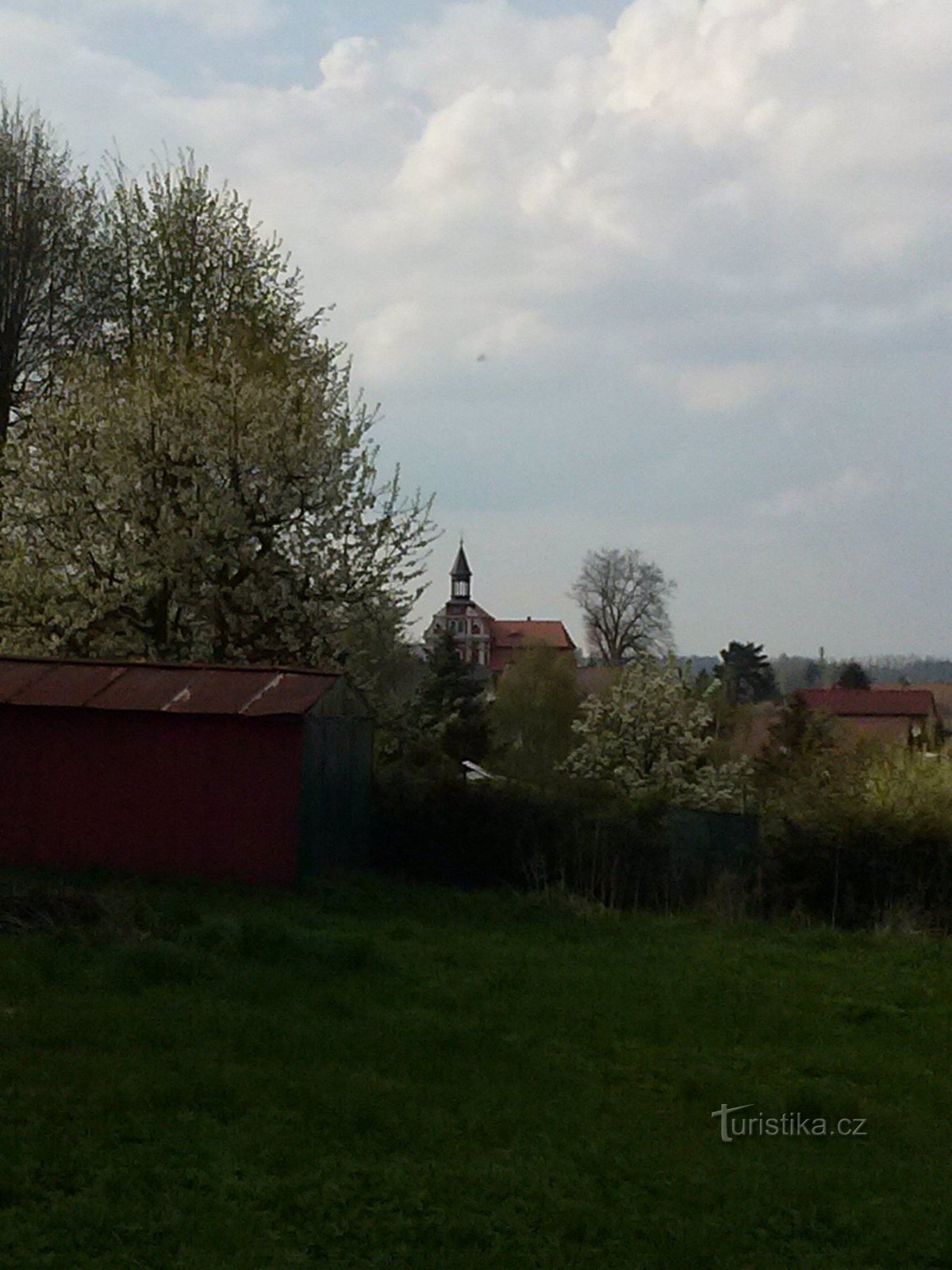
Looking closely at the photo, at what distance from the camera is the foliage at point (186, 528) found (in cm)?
2619

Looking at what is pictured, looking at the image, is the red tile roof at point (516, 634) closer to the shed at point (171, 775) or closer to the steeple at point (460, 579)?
the steeple at point (460, 579)

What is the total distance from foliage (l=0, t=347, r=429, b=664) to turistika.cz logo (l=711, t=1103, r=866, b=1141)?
750 inches

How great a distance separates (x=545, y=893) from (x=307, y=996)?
291 inches

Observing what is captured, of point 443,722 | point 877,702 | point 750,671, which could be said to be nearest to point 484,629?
point 750,671

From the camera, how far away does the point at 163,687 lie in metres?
19.0

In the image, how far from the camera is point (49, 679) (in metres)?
19.2

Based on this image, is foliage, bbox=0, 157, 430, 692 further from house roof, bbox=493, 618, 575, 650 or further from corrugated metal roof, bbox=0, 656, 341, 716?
house roof, bbox=493, 618, 575, 650

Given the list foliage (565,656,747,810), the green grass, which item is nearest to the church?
foliage (565,656,747,810)

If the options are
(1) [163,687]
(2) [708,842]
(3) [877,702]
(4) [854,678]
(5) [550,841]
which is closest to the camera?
(1) [163,687]

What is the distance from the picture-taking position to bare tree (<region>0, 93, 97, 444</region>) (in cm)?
2997

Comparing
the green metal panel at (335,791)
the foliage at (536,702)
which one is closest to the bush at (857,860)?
the green metal panel at (335,791)

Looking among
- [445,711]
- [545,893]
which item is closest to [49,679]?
[545,893]

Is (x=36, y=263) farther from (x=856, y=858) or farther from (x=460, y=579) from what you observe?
(x=460, y=579)

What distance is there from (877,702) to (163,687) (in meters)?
59.7
